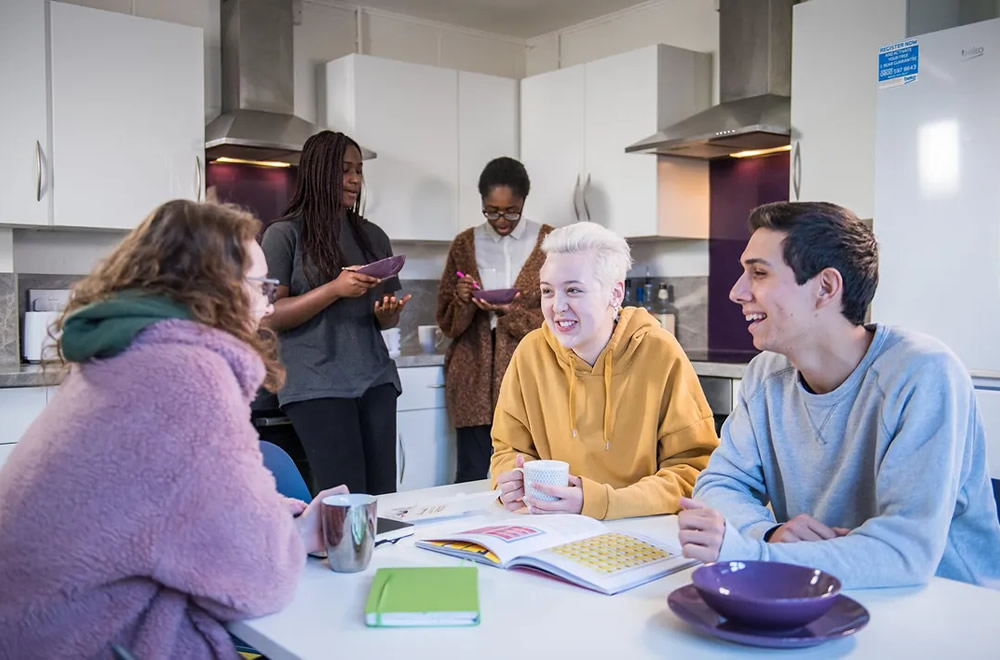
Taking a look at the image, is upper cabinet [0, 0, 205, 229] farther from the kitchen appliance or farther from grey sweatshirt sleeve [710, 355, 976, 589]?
grey sweatshirt sleeve [710, 355, 976, 589]

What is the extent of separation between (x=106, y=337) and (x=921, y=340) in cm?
121

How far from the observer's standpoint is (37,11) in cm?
344

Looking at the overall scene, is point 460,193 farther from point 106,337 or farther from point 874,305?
point 106,337

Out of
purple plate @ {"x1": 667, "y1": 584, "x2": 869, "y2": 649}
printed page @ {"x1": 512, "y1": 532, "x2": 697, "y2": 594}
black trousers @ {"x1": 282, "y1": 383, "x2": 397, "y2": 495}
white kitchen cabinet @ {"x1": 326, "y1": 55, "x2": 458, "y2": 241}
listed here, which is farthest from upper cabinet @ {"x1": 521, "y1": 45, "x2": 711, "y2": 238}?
purple plate @ {"x1": 667, "y1": 584, "x2": 869, "y2": 649}

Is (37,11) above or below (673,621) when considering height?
above

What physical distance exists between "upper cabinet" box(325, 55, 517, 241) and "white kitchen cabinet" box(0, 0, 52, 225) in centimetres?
126

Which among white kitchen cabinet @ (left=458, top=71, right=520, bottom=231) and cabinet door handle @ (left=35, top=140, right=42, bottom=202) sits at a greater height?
white kitchen cabinet @ (left=458, top=71, right=520, bottom=231)

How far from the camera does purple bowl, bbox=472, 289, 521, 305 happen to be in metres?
3.77

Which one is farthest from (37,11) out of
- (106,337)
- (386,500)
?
(106,337)

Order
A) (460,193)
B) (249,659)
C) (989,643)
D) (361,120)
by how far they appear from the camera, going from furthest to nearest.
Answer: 1. (460,193)
2. (361,120)
3. (249,659)
4. (989,643)

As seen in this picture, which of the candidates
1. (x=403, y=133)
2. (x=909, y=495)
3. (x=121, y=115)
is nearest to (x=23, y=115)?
(x=121, y=115)

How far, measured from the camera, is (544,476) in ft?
5.74

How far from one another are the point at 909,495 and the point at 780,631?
16.8 inches

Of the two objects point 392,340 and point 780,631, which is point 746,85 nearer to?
point 392,340
